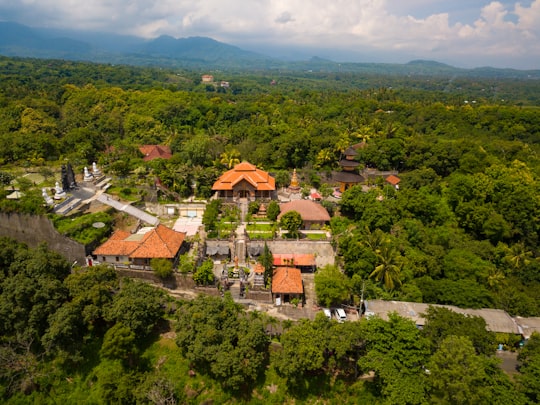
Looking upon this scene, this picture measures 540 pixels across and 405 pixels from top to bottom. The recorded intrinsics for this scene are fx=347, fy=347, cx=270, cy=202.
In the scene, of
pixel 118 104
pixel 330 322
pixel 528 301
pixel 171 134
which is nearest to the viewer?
pixel 330 322

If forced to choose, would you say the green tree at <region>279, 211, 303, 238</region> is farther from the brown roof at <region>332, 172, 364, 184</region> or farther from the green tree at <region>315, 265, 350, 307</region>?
the brown roof at <region>332, 172, 364, 184</region>

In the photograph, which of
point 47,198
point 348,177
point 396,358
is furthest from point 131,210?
point 396,358

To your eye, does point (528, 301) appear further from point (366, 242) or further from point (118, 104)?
point (118, 104)

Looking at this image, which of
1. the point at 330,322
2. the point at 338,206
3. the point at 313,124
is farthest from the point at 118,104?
the point at 330,322

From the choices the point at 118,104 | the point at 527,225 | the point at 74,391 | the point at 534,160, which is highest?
the point at 118,104

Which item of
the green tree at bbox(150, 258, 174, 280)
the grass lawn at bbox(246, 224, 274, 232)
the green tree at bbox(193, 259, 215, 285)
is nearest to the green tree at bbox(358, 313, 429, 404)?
the green tree at bbox(193, 259, 215, 285)

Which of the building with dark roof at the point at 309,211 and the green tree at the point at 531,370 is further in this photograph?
the building with dark roof at the point at 309,211

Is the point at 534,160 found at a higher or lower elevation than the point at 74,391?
higher

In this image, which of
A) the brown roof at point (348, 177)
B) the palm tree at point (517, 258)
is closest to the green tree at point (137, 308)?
the brown roof at point (348, 177)

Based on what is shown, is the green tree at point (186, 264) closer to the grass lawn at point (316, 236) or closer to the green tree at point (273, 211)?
the green tree at point (273, 211)
